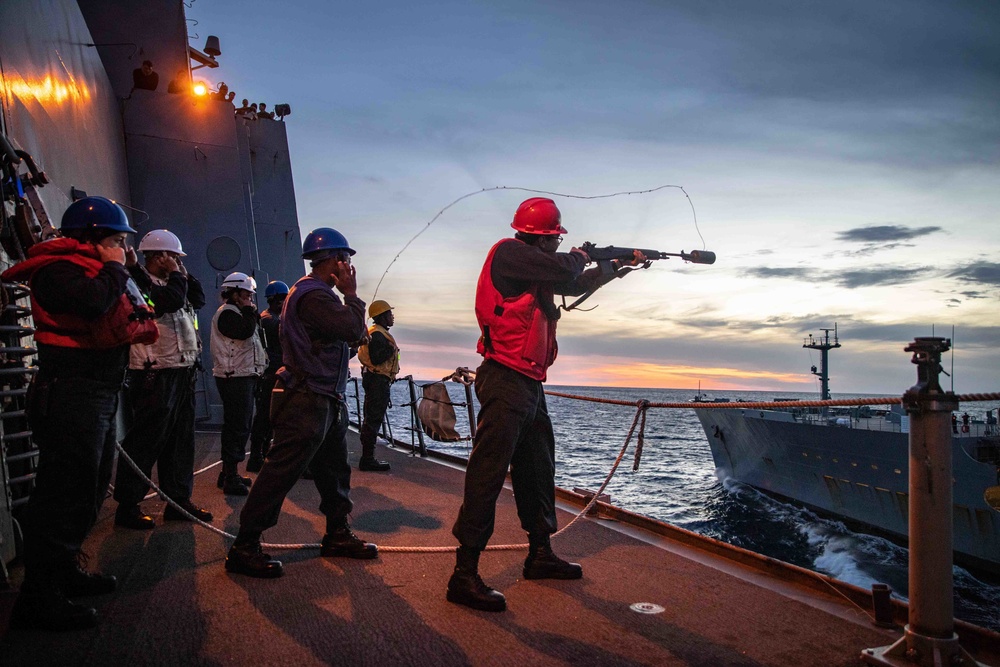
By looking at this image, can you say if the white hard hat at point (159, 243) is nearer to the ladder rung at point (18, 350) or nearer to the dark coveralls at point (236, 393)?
the ladder rung at point (18, 350)

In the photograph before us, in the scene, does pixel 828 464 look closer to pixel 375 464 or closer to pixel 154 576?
pixel 375 464

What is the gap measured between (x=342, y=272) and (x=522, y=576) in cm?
194

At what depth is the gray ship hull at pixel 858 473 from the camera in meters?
19.1

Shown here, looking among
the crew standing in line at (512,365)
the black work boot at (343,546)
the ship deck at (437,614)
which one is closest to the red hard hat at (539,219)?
the crew standing in line at (512,365)

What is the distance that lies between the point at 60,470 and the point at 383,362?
15.9 ft

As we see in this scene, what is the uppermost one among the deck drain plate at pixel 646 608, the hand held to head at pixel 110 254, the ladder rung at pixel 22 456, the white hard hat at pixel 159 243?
the white hard hat at pixel 159 243

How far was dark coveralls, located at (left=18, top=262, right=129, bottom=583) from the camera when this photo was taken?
8.71 ft

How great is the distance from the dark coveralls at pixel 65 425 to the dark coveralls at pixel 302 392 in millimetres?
808

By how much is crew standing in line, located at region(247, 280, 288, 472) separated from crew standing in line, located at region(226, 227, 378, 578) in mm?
3229

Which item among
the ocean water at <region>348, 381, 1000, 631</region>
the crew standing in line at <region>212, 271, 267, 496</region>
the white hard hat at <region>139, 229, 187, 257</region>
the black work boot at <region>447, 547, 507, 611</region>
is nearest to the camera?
the black work boot at <region>447, 547, 507, 611</region>

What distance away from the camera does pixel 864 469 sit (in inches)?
886

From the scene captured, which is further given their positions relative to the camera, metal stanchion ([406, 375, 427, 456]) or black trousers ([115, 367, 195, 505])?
metal stanchion ([406, 375, 427, 456])

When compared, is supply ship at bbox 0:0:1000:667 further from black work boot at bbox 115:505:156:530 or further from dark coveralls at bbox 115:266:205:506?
dark coveralls at bbox 115:266:205:506

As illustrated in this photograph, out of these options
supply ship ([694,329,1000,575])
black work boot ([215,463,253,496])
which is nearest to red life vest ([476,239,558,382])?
black work boot ([215,463,253,496])
